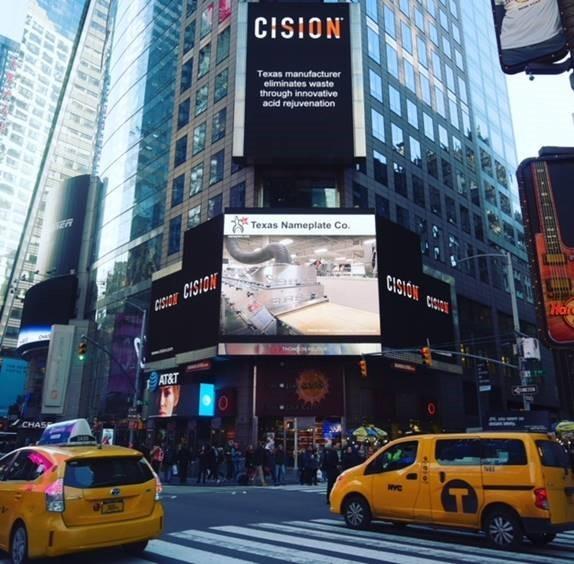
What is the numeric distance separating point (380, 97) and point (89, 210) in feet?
138

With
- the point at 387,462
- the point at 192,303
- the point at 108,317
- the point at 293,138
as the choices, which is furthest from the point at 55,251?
the point at 387,462

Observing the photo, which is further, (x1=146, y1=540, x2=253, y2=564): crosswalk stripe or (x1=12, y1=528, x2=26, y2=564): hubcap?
(x1=146, y1=540, x2=253, y2=564): crosswalk stripe

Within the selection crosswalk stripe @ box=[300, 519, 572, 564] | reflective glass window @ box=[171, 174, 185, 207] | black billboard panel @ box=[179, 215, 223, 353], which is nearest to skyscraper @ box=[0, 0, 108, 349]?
reflective glass window @ box=[171, 174, 185, 207]

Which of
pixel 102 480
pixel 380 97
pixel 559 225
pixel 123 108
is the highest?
Answer: pixel 123 108

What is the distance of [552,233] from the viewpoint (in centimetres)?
1330

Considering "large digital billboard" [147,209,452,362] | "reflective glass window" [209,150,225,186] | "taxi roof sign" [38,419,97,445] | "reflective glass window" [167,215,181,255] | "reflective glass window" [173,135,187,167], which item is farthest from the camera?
"reflective glass window" [173,135,187,167]

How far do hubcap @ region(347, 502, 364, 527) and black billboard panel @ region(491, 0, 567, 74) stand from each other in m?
12.9

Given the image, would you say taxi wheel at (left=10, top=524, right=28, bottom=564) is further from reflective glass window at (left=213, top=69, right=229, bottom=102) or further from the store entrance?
reflective glass window at (left=213, top=69, right=229, bottom=102)

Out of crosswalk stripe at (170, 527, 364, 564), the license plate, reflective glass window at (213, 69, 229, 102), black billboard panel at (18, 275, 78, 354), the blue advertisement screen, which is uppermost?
reflective glass window at (213, 69, 229, 102)

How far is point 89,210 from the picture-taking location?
71125mm

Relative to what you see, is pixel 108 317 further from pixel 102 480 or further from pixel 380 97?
pixel 102 480

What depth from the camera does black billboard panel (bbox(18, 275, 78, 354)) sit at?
66062 mm

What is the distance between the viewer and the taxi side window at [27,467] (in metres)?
7.92

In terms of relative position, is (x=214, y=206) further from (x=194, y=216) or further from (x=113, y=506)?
(x=113, y=506)
